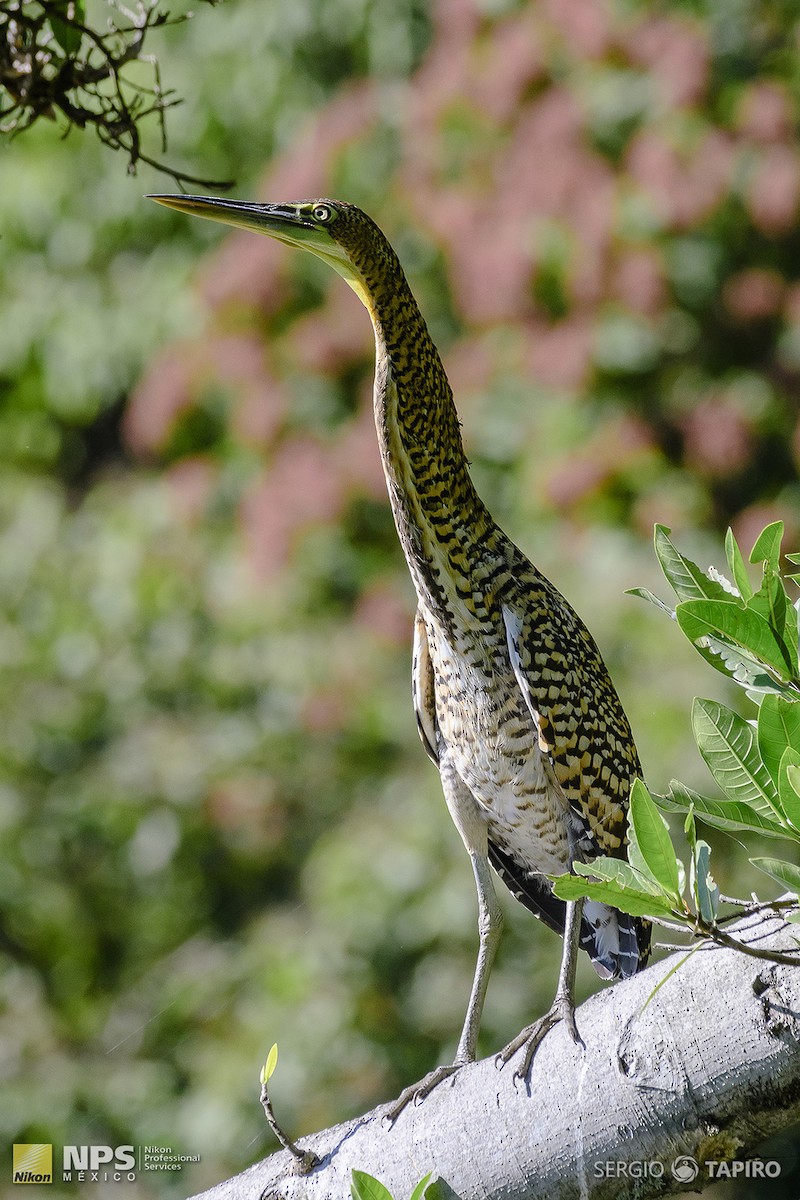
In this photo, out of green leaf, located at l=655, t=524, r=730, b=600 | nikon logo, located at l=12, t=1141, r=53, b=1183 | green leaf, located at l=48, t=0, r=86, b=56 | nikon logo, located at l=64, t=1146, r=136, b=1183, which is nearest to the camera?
green leaf, located at l=655, t=524, r=730, b=600

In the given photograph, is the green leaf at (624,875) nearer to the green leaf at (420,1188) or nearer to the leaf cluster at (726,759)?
the leaf cluster at (726,759)

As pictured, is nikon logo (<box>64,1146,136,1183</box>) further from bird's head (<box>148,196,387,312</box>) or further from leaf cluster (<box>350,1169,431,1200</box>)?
bird's head (<box>148,196,387,312</box>)

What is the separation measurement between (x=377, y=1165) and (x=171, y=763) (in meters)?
3.84

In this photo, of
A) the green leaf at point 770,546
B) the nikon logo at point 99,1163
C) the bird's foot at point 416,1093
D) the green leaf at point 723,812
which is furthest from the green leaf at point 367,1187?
the nikon logo at point 99,1163

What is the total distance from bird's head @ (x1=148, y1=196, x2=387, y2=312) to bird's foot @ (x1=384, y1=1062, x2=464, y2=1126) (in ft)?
4.11

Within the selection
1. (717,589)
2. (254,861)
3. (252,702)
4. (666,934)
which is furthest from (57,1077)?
→ (717,589)

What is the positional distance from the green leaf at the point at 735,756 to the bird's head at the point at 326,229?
3.53 ft

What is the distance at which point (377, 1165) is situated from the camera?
Answer: 5.48 ft

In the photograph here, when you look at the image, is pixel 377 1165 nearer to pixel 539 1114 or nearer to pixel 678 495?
pixel 539 1114

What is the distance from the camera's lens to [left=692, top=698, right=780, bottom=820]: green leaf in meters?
1.45

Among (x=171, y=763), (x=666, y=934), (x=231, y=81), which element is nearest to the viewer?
(x=666, y=934)

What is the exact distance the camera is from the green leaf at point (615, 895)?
1.34m

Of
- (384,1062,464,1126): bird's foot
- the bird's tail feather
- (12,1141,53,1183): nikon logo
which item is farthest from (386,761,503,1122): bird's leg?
(12,1141,53,1183): nikon logo

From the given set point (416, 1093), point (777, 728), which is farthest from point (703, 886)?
point (416, 1093)
